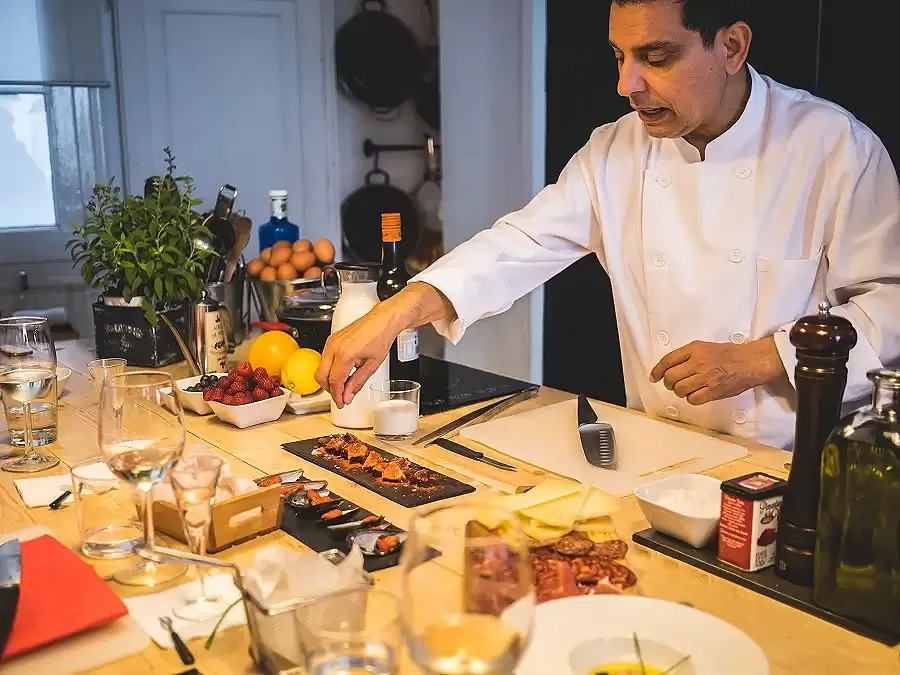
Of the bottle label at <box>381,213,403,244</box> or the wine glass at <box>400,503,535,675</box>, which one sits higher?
the bottle label at <box>381,213,403,244</box>

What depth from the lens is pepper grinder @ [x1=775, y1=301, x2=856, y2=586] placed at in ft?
3.16

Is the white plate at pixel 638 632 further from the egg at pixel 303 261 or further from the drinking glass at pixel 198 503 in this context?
the egg at pixel 303 261

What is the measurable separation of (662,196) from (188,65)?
241cm

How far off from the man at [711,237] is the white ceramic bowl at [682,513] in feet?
1.11

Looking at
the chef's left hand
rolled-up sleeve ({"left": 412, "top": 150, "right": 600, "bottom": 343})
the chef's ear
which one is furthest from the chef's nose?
the chef's left hand

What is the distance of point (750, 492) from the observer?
0.99 meters

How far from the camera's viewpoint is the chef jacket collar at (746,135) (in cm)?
165

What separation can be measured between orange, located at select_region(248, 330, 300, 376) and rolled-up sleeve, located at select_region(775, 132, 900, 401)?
86 cm

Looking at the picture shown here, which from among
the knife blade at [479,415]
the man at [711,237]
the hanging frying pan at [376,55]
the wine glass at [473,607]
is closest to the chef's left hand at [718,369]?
the man at [711,237]

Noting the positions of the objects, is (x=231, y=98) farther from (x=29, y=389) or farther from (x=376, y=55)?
(x=29, y=389)

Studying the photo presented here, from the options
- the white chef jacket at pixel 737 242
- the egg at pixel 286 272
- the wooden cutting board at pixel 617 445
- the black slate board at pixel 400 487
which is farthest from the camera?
the egg at pixel 286 272

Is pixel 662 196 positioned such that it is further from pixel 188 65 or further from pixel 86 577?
pixel 188 65

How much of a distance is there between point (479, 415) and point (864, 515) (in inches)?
31.9

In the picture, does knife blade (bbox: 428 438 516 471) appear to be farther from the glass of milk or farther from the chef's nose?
the chef's nose
